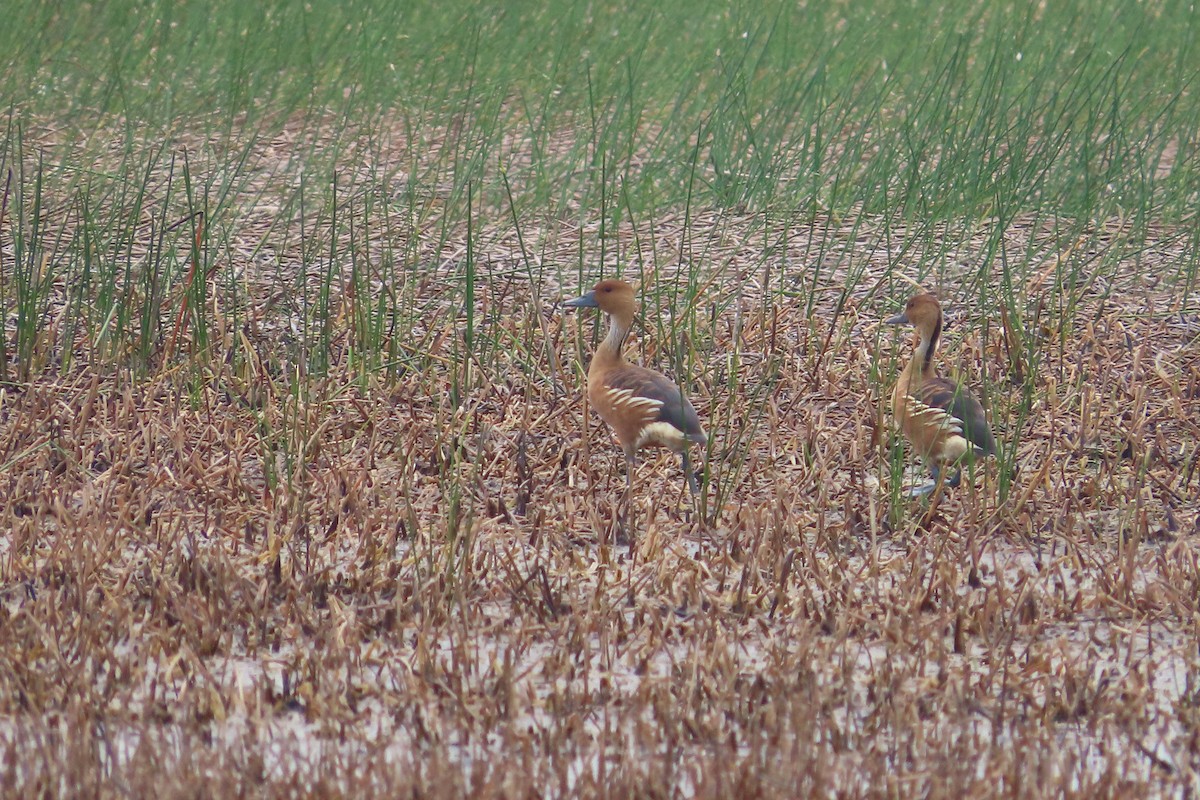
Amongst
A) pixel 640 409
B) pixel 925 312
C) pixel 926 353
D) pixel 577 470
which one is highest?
pixel 925 312

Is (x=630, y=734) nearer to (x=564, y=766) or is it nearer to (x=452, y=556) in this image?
(x=564, y=766)

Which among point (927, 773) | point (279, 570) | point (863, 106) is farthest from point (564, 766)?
point (863, 106)

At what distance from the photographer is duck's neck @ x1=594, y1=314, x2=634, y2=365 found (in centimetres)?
527

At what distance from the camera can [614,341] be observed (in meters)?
5.34

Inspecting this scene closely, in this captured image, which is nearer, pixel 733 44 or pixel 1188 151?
pixel 1188 151

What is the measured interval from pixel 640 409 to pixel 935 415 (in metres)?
0.89

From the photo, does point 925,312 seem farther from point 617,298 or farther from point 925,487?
point 617,298

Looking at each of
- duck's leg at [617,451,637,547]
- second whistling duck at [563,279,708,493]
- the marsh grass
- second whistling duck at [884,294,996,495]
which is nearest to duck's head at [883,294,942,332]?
second whistling duck at [884,294,996,495]

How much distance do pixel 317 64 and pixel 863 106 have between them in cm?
315

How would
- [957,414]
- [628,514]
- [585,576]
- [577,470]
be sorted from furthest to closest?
1. [577,470]
2. [957,414]
3. [628,514]
4. [585,576]

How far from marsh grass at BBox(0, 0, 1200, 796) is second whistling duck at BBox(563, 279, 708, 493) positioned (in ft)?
0.40

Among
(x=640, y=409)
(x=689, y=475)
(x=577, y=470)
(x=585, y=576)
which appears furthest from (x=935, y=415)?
(x=585, y=576)

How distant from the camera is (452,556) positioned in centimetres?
392

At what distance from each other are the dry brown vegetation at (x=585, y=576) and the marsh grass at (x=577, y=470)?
16 mm
